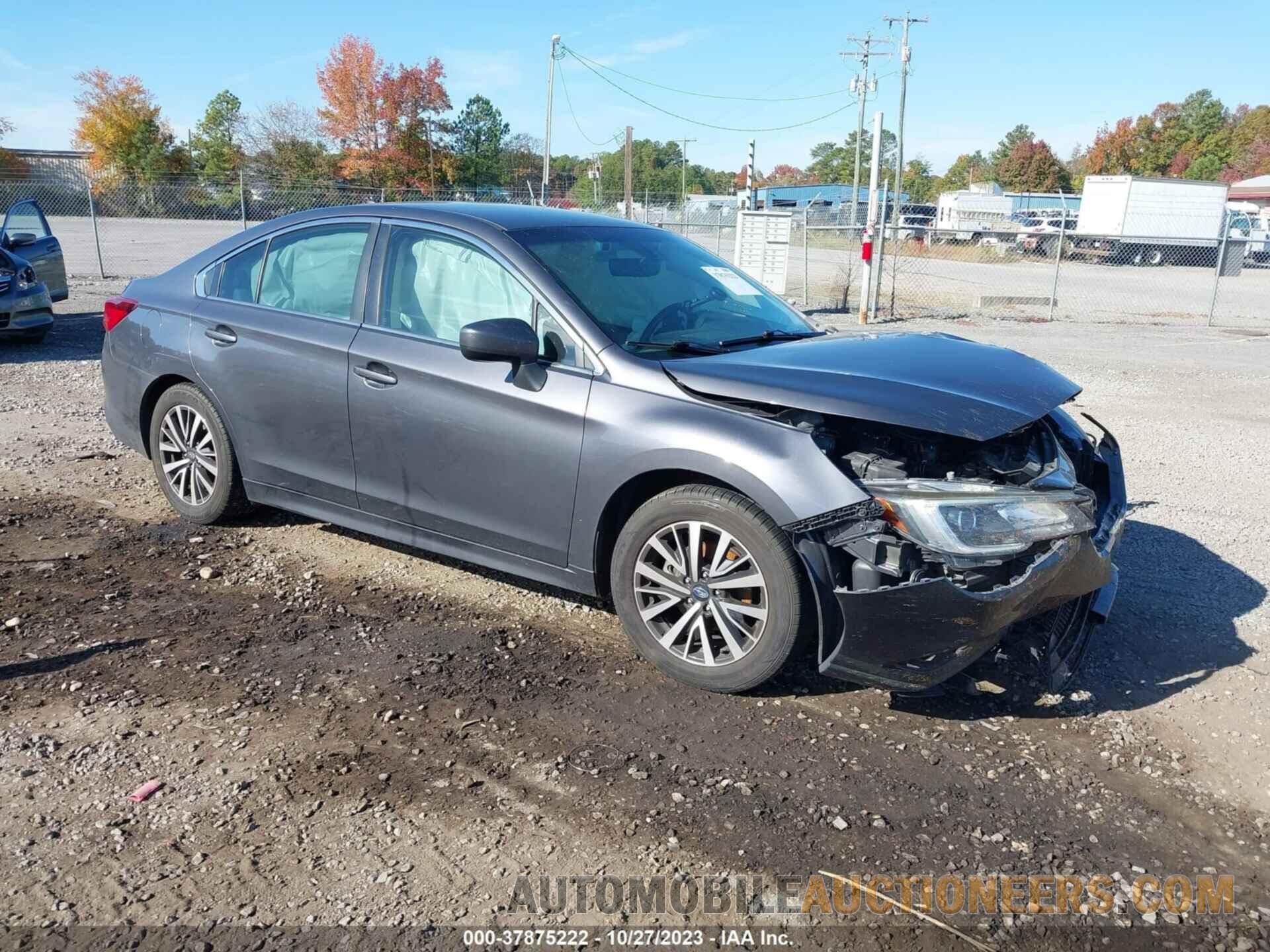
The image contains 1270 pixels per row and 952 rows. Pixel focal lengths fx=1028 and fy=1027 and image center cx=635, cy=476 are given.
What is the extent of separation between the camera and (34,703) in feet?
12.1

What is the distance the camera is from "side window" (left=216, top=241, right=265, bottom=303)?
525 centimetres

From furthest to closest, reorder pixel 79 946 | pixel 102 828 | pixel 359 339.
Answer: pixel 359 339
pixel 102 828
pixel 79 946

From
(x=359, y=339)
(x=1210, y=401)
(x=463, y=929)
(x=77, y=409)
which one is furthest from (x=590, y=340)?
(x=1210, y=401)

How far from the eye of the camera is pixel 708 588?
3.77 meters

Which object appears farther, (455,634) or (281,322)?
(281,322)

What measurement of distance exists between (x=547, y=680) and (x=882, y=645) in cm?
129

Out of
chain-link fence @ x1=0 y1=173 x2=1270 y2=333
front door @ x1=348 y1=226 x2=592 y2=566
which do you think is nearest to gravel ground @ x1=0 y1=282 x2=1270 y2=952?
front door @ x1=348 y1=226 x2=592 y2=566

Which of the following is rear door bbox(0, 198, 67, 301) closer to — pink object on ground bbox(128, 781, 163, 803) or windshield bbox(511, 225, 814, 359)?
windshield bbox(511, 225, 814, 359)

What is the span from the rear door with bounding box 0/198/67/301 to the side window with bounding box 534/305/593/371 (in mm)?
9948

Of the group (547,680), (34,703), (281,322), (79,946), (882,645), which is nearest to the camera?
(79,946)

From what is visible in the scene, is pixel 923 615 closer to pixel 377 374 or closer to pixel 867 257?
pixel 377 374

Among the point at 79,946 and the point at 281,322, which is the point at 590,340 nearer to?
the point at 281,322

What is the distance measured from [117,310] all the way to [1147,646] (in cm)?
552

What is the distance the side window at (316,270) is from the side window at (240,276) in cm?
7
